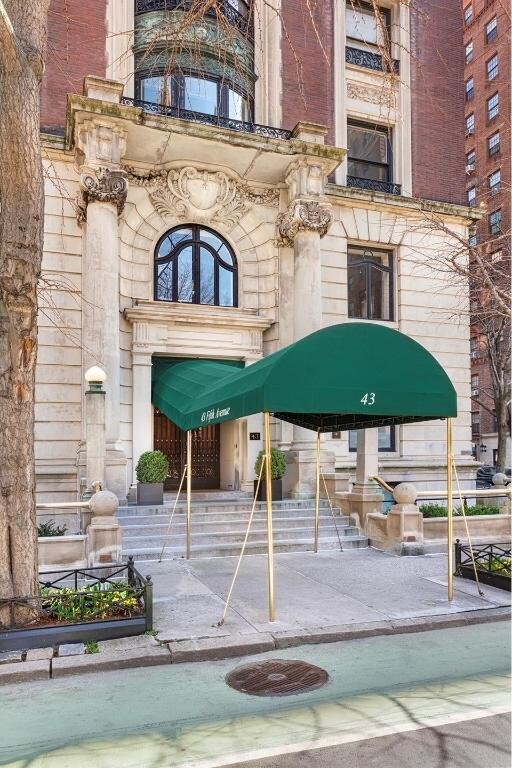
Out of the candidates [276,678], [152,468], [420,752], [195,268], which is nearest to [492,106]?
[195,268]

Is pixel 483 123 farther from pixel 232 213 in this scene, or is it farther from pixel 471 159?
pixel 232 213

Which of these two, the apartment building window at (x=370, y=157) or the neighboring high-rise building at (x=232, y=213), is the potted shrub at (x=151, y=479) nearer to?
the neighboring high-rise building at (x=232, y=213)

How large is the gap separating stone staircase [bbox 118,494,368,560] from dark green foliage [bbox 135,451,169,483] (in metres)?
0.64

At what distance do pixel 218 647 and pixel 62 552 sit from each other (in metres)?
4.22

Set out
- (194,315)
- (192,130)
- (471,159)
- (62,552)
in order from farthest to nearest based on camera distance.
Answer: (471,159), (194,315), (192,130), (62,552)

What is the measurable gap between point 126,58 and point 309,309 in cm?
791

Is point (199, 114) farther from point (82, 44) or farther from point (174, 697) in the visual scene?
point (174, 697)

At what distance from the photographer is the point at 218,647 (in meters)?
6.41

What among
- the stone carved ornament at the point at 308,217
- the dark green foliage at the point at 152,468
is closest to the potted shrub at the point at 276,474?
the dark green foliage at the point at 152,468

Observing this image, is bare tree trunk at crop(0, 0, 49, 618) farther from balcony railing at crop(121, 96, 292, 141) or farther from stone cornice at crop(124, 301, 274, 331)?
balcony railing at crop(121, 96, 292, 141)

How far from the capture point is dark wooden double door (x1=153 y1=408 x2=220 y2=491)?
1630cm

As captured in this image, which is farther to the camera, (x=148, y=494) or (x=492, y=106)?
(x=492, y=106)

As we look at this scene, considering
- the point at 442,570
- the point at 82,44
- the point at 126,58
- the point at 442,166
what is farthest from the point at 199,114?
the point at 442,570

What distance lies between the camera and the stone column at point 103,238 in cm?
1361
